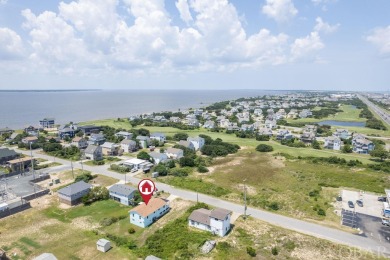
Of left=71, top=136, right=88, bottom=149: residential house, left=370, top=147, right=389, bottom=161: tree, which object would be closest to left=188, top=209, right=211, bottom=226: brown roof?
left=71, top=136, right=88, bottom=149: residential house

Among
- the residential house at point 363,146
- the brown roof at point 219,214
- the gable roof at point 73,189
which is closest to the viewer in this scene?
the brown roof at point 219,214

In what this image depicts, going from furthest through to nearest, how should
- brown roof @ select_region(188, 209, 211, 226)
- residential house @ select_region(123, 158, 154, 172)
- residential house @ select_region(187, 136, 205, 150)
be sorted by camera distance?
residential house @ select_region(187, 136, 205, 150), residential house @ select_region(123, 158, 154, 172), brown roof @ select_region(188, 209, 211, 226)

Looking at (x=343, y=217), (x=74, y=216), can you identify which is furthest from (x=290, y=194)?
(x=74, y=216)

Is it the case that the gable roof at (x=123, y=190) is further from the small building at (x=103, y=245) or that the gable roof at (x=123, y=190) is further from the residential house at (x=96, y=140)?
the residential house at (x=96, y=140)

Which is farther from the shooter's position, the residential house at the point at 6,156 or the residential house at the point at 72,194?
the residential house at the point at 6,156

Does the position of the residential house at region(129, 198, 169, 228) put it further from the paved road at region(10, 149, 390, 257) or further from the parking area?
the parking area

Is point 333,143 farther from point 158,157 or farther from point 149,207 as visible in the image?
point 149,207

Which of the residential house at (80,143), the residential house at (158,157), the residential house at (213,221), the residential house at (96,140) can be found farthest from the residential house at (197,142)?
the residential house at (213,221)
